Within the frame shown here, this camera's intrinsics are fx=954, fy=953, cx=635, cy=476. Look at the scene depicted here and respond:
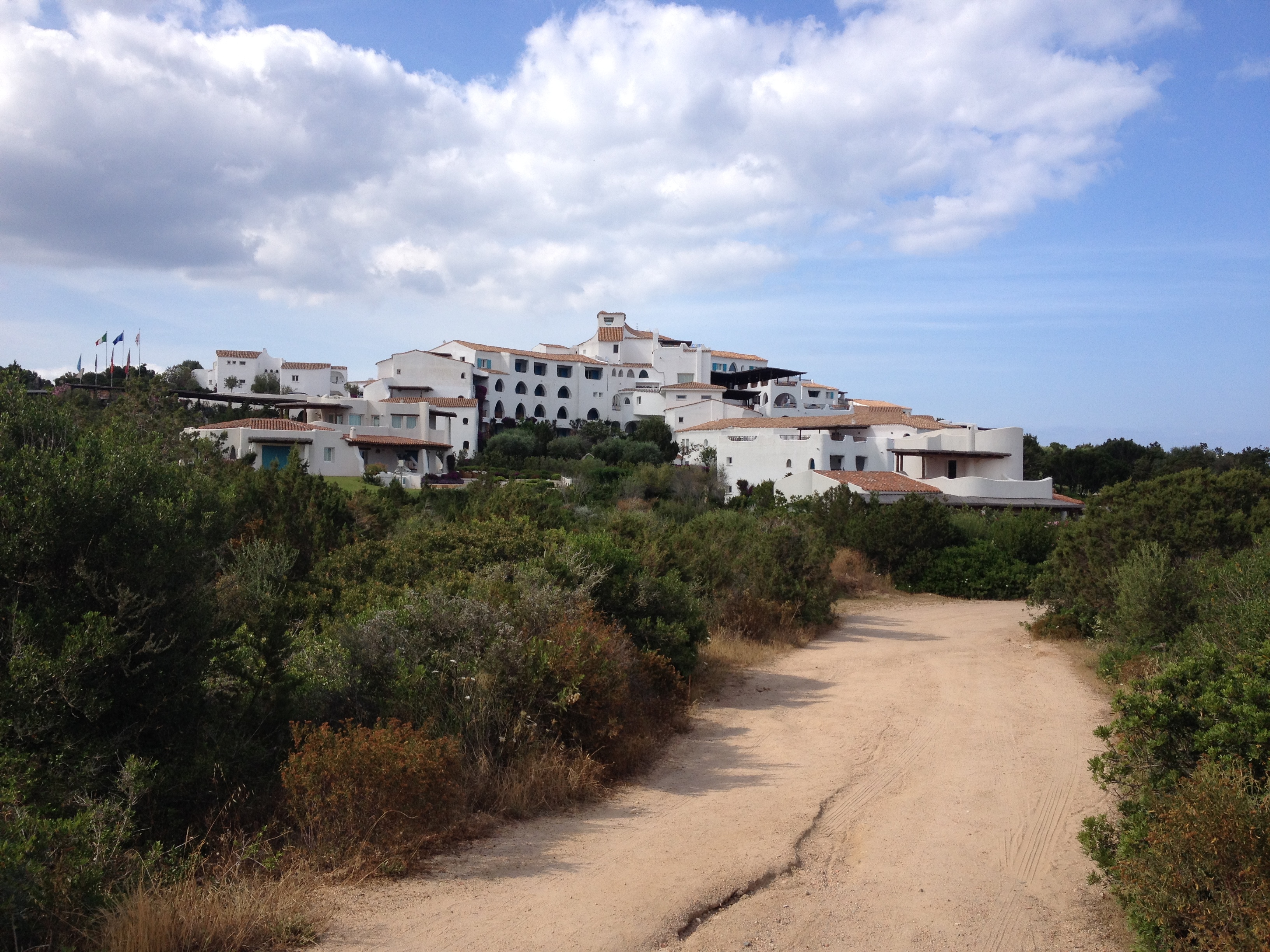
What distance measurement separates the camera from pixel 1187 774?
5.62 m

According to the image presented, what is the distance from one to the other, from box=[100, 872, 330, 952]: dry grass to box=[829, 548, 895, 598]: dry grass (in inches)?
840

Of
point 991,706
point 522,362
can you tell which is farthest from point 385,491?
point 522,362

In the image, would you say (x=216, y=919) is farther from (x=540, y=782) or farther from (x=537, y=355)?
(x=537, y=355)

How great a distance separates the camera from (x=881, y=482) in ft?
141

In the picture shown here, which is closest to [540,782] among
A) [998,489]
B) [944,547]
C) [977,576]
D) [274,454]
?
[977,576]

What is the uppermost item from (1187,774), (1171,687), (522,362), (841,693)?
(522,362)

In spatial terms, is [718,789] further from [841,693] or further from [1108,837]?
[841,693]

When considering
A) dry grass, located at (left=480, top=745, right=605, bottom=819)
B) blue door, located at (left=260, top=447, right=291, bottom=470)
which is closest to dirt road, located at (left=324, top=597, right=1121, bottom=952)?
dry grass, located at (left=480, top=745, right=605, bottom=819)

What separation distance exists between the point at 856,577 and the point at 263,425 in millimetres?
37192

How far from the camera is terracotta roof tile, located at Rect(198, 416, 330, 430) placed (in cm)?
5141

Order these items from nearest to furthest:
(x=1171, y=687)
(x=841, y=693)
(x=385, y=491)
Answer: (x=1171, y=687) → (x=841, y=693) → (x=385, y=491)

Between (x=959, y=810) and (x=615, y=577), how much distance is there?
17.3ft

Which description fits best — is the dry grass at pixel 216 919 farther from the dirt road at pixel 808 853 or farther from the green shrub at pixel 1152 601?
the green shrub at pixel 1152 601

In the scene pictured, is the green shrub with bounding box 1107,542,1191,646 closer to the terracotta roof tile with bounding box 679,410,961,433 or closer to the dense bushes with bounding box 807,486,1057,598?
the dense bushes with bounding box 807,486,1057,598
